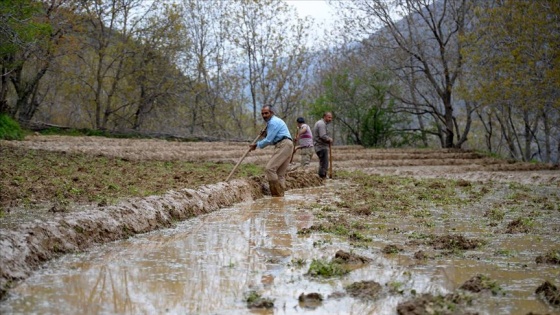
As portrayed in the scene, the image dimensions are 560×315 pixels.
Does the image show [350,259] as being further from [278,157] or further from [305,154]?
[305,154]

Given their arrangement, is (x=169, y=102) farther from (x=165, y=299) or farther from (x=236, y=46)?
(x=165, y=299)

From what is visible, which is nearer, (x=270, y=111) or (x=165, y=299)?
(x=165, y=299)

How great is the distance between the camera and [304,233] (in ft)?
24.3

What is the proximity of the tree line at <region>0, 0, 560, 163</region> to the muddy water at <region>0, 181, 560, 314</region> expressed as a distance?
11.4 meters

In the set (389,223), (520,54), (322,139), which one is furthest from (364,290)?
(520,54)

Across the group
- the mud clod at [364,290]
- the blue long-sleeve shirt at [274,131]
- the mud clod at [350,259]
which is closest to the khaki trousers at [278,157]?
the blue long-sleeve shirt at [274,131]

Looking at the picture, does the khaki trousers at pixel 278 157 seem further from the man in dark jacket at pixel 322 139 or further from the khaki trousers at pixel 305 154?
the khaki trousers at pixel 305 154

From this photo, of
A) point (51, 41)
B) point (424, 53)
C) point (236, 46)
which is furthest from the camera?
point (236, 46)

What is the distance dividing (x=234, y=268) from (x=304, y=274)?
2.11 ft

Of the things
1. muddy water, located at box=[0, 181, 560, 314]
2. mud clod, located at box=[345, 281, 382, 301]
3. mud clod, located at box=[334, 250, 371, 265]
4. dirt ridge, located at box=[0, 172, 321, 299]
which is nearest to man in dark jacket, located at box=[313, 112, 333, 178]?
dirt ridge, located at box=[0, 172, 321, 299]

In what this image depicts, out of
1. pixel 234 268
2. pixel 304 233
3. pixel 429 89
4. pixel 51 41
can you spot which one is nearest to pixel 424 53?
pixel 429 89

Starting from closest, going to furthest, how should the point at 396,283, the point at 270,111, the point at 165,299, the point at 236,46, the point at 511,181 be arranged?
the point at 165,299
the point at 396,283
the point at 270,111
the point at 511,181
the point at 236,46

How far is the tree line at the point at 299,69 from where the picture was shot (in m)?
20.9

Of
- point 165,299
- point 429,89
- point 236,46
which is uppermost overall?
point 236,46
